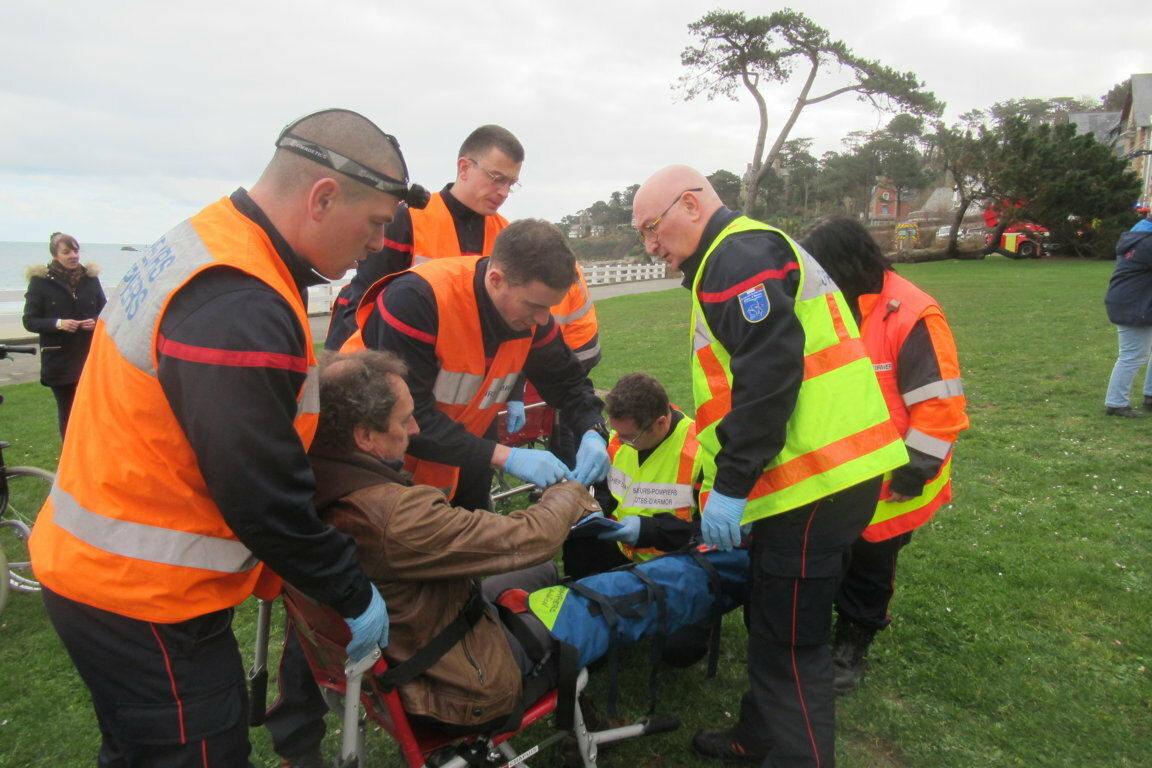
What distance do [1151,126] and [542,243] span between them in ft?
189

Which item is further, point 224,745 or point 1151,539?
point 1151,539

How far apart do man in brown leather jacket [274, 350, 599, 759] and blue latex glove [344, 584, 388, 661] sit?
11 cm

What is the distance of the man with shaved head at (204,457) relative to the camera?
131cm

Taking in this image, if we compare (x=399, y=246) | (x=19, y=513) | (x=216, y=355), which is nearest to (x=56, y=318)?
(x=19, y=513)

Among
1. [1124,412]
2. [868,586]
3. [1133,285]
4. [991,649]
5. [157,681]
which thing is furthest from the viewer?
[1124,412]

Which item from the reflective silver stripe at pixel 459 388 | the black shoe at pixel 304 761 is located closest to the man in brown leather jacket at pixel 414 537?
the reflective silver stripe at pixel 459 388

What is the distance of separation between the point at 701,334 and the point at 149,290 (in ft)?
4.95

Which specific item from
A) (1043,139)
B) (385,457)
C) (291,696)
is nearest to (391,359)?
(385,457)

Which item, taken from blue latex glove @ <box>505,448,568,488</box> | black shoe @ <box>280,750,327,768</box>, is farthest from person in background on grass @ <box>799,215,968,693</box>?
black shoe @ <box>280,750,327,768</box>

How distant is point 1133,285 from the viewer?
641cm

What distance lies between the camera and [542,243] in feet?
7.85

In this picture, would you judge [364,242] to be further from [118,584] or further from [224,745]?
[224,745]

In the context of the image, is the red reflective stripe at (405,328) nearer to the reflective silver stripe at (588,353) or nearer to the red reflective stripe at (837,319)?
the red reflective stripe at (837,319)

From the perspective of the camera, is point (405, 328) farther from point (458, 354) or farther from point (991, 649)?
point (991, 649)
